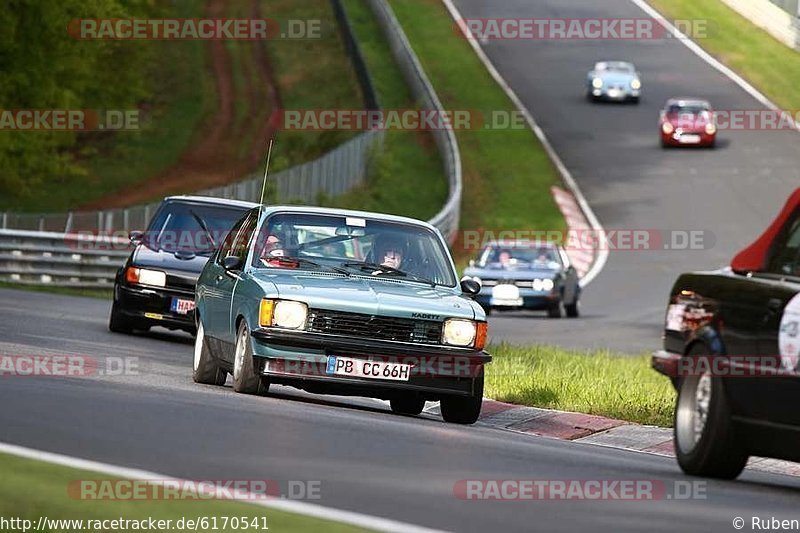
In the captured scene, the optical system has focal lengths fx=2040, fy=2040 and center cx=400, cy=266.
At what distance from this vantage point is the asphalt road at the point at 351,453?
8.53m

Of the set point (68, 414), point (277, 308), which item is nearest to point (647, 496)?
point (68, 414)

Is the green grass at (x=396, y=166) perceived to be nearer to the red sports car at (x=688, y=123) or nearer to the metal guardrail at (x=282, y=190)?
the metal guardrail at (x=282, y=190)

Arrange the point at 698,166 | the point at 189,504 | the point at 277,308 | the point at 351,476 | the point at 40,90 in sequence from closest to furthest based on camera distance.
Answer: the point at 189,504 → the point at 351,476 → the point at 277,308 → the point at 40,90 → the point at 698,166

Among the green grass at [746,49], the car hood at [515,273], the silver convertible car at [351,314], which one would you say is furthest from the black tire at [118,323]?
the green grass at [746,49]

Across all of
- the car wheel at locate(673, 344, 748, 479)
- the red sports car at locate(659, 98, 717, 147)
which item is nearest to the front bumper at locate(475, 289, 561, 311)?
the car wheel at locate(673, 344, 748, 479)

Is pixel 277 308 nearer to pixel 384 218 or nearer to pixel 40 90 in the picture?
pixel 384 218

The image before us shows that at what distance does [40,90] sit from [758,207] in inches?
738

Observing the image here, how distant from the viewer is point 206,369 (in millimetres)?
15805

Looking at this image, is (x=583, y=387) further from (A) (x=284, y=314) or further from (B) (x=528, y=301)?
(B) (x=528, y=301)

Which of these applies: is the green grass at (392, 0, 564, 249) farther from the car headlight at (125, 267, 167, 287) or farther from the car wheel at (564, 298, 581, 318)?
the car headlight at (125, 267, 167, 287)

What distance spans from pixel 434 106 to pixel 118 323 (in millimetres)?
37874

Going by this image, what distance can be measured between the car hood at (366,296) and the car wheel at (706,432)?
133 inches

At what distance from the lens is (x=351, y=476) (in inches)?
366

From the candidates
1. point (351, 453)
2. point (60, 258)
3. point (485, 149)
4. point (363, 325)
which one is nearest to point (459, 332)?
point (363, 325)
